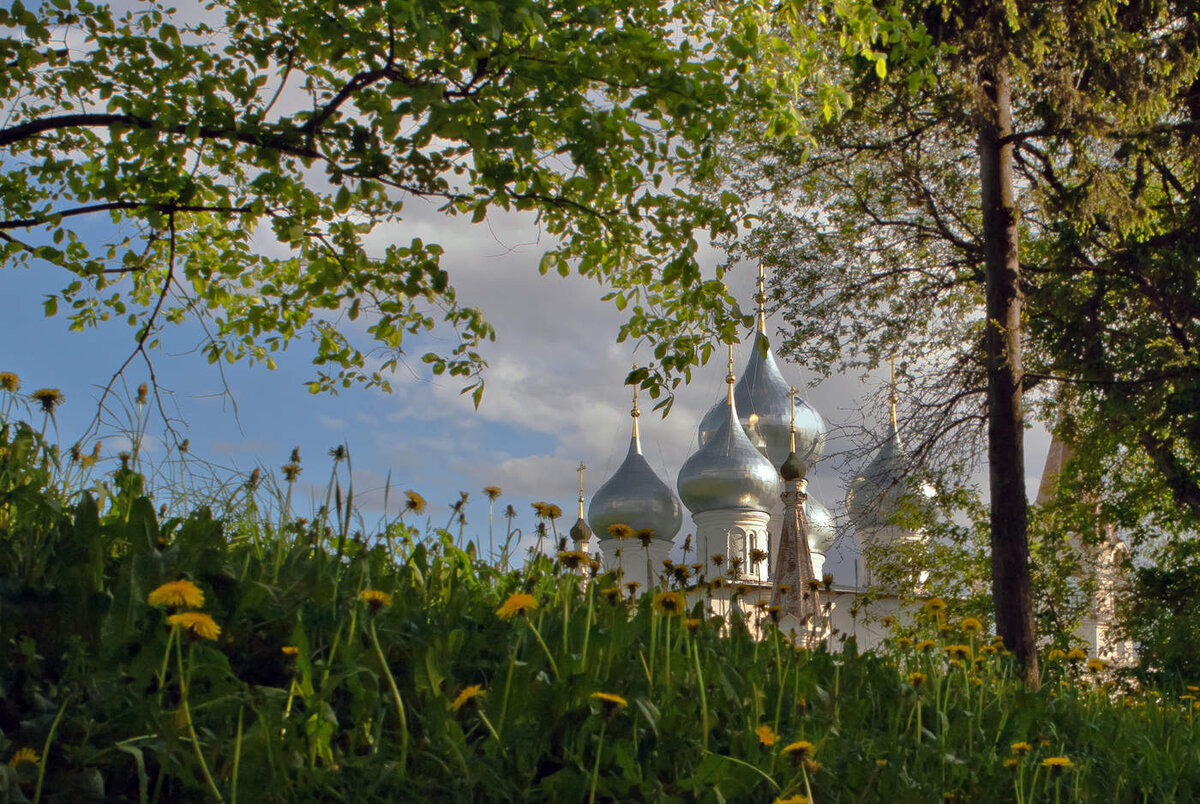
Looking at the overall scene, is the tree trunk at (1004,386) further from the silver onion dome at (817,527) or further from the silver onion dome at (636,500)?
the silver onion dome at (817,527)

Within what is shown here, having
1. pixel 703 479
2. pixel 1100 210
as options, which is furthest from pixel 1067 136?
pixel 703 479

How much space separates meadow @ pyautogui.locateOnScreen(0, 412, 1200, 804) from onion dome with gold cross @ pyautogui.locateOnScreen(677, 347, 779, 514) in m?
36.4

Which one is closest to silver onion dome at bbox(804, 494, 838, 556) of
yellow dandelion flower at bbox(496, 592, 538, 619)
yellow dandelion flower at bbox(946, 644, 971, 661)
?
yellow dandelion flower at bbox(946, 644, 971, 661)

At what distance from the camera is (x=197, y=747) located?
2312mm

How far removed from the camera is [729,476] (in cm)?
4072

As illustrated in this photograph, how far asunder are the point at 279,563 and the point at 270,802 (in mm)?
1180

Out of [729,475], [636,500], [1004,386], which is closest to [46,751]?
[1004,386]

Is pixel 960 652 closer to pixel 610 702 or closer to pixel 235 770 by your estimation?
pixel 610 702

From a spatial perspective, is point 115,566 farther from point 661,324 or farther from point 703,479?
point 703,479

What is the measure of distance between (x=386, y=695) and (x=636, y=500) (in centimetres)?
3711

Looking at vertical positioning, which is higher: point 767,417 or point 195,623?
point 767,417

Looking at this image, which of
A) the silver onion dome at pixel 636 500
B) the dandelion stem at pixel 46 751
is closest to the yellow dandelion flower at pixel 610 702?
the dandelion stem at pixel 46 751

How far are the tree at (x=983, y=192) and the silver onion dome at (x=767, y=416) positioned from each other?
27.3 meters

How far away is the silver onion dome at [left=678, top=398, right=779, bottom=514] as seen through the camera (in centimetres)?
4072
